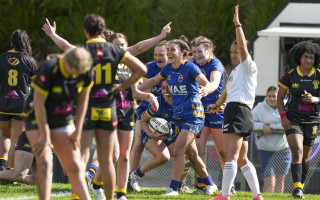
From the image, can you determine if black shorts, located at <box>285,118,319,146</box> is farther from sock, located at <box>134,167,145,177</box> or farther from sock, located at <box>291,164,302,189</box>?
sock, located at <box>134,167,145,177</box>

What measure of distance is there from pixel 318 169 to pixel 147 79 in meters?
3.82

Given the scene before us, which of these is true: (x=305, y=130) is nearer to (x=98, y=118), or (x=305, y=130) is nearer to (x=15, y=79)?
(x=98, y=118)

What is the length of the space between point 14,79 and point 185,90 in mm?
2522

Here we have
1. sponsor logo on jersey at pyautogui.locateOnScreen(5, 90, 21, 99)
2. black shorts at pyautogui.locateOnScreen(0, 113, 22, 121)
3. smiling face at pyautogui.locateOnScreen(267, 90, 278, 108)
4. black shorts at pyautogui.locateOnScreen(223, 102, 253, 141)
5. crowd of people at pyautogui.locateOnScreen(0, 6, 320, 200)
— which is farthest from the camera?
smiling face at pyautogui.locateOnScreen(267, 90, 278, 108)

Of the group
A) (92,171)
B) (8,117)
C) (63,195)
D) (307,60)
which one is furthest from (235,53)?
(8,117)

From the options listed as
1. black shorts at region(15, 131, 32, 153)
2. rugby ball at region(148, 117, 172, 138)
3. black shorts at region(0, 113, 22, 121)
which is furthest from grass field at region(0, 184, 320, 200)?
black shorts at region(0, 113, 22, 121)

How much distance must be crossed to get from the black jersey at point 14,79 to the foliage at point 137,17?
13.3 meters

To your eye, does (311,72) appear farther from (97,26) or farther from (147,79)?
(97,26)

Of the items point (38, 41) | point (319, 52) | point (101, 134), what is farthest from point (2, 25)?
point (101, 134)

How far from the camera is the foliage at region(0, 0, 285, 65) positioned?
2375 cm

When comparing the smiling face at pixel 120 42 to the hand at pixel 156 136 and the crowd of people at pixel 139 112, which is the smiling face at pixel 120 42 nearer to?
the crowd of people at pixel 139 112

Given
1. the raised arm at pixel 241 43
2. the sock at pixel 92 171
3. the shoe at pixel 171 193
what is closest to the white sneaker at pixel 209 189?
the shoe at pixel 171 193

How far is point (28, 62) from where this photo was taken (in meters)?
10.2

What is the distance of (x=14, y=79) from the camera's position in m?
10.2
